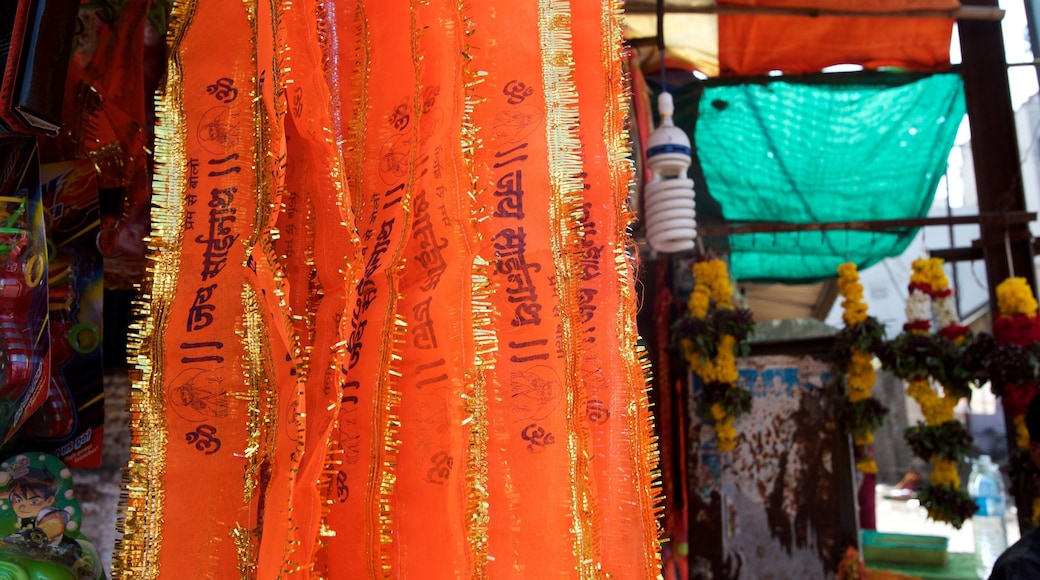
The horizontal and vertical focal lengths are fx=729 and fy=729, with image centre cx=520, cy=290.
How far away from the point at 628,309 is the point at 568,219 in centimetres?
20

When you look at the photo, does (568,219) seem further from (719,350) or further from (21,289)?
(719,350)

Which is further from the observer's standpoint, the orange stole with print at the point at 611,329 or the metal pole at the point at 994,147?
the metal pole at the point at 994,147

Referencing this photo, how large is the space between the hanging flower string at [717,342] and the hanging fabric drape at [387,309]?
280 cm

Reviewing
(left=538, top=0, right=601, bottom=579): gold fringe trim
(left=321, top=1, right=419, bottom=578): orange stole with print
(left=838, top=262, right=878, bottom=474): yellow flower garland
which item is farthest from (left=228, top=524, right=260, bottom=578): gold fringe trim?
(left=838, top=262, right=878, bottom=474): yellow flower garland

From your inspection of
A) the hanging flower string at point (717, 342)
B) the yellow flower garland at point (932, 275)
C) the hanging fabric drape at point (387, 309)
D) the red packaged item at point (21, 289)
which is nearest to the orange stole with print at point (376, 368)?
the hanging fabric drape at point (387, 309)

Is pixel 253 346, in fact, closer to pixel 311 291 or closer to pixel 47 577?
pixel 311 291

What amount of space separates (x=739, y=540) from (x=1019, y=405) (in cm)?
158

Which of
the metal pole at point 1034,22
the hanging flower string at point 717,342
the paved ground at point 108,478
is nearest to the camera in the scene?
the paved ground at point 108,478

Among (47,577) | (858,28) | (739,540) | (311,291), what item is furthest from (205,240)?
(739,540)

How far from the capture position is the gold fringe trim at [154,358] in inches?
43.3

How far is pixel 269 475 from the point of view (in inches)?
45.0

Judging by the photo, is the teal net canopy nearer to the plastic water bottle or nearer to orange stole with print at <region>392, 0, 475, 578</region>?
the plastic water bottle

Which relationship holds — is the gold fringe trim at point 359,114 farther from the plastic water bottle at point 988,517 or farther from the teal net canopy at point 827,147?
the plastic water bottle at point 988,517

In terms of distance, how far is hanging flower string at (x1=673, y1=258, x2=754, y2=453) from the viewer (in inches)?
158
